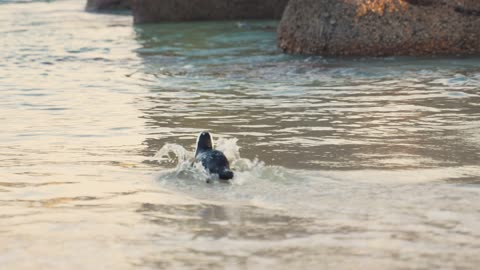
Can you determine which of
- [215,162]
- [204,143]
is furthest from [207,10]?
[215,162]

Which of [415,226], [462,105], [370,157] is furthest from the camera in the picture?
[462,105]

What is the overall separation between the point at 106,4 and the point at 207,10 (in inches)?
246

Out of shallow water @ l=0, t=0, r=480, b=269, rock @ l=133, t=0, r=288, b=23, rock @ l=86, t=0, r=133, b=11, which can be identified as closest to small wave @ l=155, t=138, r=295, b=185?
shallow water @ l=0, t=0, r=480, b=269

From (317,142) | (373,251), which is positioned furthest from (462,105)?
(373,251)

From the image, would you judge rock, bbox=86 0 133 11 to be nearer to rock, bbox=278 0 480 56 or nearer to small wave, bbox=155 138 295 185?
rock, bbox=278 0 480 56

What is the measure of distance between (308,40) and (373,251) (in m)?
9.14

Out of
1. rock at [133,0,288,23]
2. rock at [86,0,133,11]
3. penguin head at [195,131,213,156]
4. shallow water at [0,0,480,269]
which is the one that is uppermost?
penguin head at [195,131,213,156]

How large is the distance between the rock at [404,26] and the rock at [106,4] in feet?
45.8

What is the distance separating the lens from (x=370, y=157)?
21.3 feet

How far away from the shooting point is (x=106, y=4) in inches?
1031

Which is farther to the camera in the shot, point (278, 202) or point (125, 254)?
point (278, 202)

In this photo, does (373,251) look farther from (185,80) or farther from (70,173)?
(185,80)

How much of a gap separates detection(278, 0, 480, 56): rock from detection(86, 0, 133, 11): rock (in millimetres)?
13960

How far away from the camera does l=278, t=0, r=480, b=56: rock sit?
12773 millimetres
